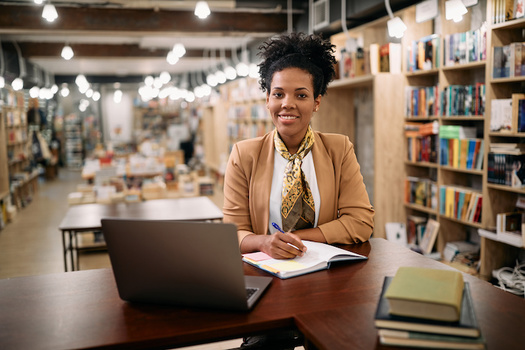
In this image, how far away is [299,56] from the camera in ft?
6.35

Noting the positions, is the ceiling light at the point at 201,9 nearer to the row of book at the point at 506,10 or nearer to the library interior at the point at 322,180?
the library interior at the point at 322,180

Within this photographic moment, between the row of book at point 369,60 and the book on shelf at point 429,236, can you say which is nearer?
the book on shelf at point 429,236

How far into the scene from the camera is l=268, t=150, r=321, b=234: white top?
77.4 inches

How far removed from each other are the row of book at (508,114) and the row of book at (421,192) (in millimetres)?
1040

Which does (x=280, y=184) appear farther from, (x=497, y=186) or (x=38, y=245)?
Result: (x=38, y=245)

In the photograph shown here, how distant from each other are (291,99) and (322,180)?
0.37m

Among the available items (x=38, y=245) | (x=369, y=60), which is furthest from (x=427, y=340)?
(x=38, y=245)

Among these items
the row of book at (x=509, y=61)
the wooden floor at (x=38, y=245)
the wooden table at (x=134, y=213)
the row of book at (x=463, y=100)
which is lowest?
the wooden floor at (x=38, y=245)

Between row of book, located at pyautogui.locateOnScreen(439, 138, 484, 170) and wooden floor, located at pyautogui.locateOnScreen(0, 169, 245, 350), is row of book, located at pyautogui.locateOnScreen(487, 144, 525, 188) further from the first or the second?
wooden floor, located at pyautogui.locateOnScreen(0, 169, 245, 350)

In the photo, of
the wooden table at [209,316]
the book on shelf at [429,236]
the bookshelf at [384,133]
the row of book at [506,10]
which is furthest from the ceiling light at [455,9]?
the wooden table at [209,316]

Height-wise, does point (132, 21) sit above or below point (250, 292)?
above

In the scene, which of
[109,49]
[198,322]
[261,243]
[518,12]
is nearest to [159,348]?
[198,322]

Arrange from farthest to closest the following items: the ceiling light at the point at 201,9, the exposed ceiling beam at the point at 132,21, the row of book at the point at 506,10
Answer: the exposed ceiling beam at the point at 132,21
the ceiling light at the point at 201,9
the row of book at the point at 506,10

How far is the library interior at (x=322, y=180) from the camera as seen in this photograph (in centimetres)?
122
